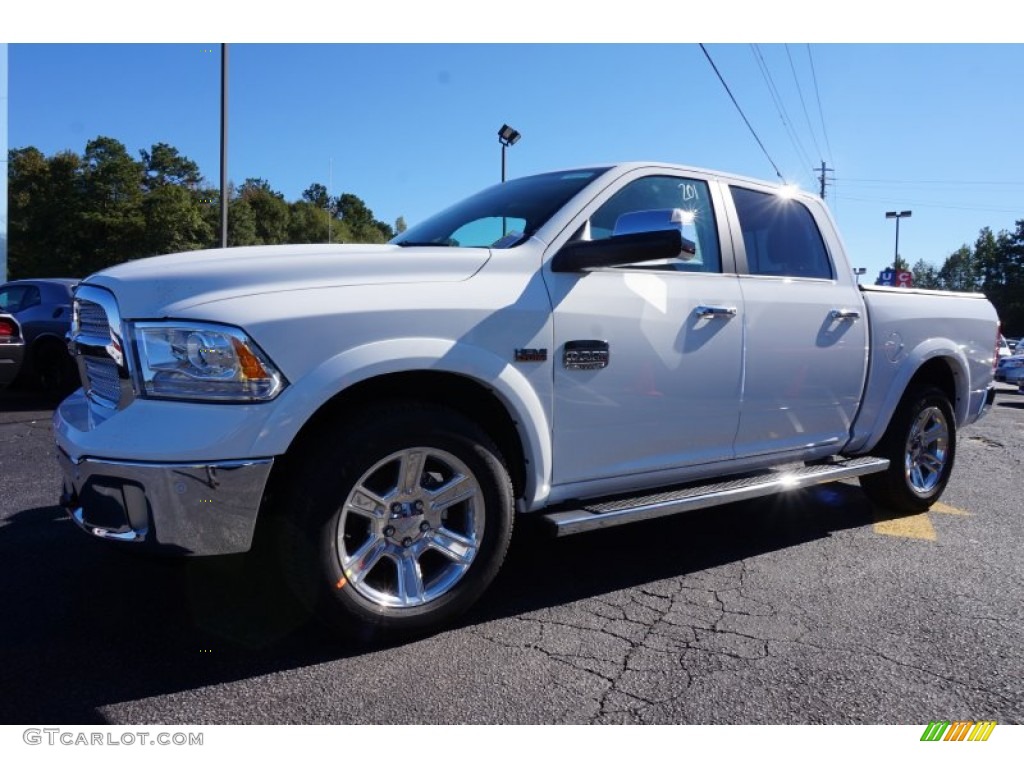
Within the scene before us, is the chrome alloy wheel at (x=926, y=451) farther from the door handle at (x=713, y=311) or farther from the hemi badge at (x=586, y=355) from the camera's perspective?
the hemi badge at (x=586, y=355)

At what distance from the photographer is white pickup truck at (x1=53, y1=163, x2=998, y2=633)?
7.92 ft

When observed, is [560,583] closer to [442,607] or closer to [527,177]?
[442,607]

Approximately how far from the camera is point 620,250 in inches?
116

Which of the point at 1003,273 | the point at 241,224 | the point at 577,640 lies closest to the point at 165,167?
the point at 241,224

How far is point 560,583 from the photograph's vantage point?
11.4ft

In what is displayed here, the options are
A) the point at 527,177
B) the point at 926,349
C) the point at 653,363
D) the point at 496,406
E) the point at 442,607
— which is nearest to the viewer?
the point at 442,607

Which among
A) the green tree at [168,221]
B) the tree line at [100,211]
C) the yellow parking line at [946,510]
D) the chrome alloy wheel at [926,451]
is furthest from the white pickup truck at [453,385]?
the green tree at [168,221]

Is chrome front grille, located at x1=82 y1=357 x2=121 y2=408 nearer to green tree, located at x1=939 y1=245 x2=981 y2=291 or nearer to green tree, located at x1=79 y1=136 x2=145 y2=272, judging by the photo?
green tree, located at x1=79 y1=136 x2=145 y2=272

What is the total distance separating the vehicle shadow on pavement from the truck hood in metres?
0.97

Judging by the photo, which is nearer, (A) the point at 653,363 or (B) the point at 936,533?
(A) the point at 653,363

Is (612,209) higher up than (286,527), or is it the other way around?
(612,209)

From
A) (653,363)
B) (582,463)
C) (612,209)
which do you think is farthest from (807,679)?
(612,209)

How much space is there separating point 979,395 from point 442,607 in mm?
4376

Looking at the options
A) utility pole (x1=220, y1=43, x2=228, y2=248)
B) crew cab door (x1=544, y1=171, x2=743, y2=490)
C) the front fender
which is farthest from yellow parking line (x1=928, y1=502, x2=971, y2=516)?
utility pole (x1=220, y1=43, x2=228, y2=248)
